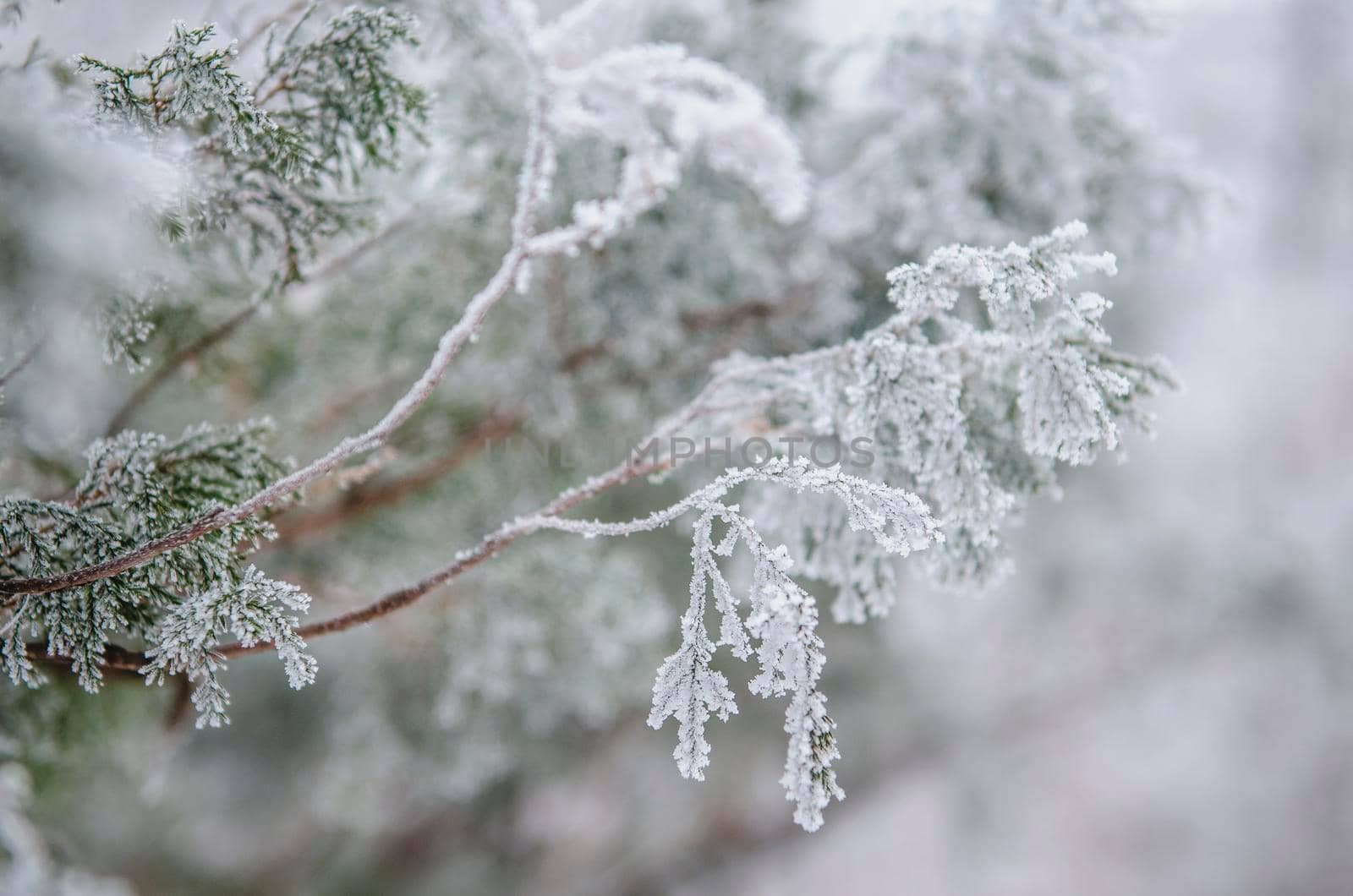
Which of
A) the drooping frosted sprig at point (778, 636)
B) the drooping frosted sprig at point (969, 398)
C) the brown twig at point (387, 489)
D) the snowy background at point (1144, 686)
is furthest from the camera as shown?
the snowy background at point (1144, 686)

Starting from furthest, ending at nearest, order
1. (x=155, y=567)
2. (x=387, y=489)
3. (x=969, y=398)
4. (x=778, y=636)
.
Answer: (x=387, y=489) → (x=969, y=398) → (x=155, y=567) → (x=778, y=636)

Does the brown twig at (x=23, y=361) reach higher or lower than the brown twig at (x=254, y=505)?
higher

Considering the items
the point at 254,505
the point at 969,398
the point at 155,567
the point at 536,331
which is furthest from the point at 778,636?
the point at 536,331

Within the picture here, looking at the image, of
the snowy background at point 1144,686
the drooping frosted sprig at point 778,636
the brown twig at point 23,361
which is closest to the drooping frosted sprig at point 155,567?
the brown twig at point 23,361

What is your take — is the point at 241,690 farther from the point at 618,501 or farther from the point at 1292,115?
the point at 1292,115

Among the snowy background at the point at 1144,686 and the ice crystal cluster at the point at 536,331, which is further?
the snowy background at the point at 1144,686

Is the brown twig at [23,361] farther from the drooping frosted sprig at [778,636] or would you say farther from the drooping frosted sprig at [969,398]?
the drooping frosted sprig at [969,398]

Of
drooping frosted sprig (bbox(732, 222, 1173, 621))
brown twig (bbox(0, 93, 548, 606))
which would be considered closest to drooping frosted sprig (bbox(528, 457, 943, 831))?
drooping frosted sprig (bbox(732, 222, 1173, 621))

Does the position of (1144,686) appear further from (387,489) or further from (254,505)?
(254,505)
